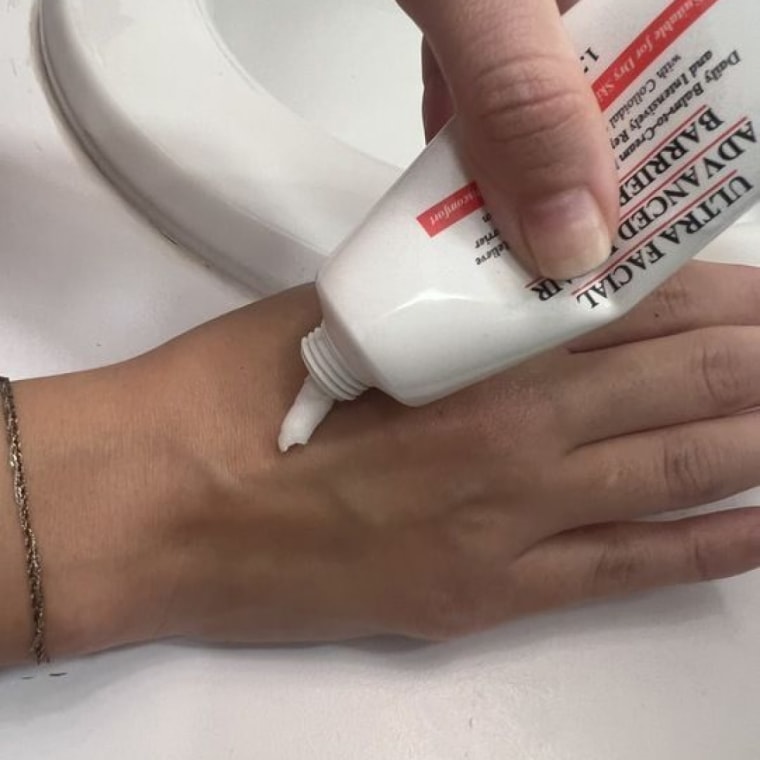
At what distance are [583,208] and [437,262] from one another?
0.05m

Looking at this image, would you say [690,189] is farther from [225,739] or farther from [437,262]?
[225,739]

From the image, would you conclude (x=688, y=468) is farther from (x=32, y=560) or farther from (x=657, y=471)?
(x=32, y=560)

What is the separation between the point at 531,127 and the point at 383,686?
238 mm

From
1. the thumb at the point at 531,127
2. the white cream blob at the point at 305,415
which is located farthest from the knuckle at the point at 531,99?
the white cream blob at the point at 305,415

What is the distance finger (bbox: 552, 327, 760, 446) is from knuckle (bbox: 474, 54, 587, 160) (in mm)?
168

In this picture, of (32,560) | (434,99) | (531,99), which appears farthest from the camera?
(434,99)

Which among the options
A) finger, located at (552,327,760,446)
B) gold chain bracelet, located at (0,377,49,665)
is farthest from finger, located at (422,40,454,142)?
gold chain bracelet, located at (0,377,49,665)

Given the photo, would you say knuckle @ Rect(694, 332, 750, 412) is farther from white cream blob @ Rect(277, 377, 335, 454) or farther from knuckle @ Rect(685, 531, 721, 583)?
white cream blob @ Rect(277, 377, 335, 454)

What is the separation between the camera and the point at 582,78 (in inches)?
13.2

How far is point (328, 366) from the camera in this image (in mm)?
382

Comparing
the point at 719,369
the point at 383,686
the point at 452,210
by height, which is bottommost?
the point at 383,686

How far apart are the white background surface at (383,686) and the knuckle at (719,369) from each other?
0.09 m

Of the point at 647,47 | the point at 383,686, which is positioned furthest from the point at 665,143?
the point at 383,686

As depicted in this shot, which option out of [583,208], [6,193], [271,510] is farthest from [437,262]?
[6,193]
